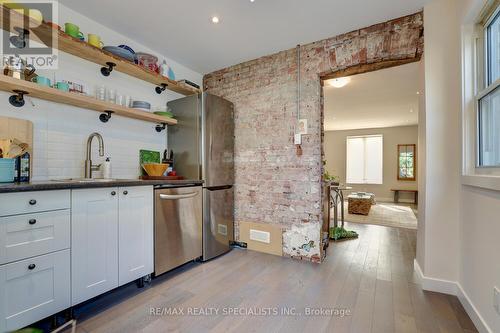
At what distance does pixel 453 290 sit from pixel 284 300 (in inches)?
57.2

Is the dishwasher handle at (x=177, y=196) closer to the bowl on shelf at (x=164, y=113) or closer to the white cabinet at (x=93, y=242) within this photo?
the white cabinet at (x=93, y=242)

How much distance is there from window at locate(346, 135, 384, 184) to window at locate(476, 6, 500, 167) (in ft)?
23.5

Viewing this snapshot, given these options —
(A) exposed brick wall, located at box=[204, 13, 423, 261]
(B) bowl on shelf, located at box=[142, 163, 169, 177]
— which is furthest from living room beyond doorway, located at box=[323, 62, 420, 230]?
(B) bowl on shelf, located at box=[142, 163, 169, 177]

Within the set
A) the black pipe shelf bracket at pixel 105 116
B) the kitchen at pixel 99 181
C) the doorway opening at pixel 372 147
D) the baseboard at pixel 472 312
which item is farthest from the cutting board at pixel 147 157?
the baseboard at pixel 472 312

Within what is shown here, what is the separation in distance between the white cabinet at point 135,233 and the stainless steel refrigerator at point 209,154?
0.73 metres

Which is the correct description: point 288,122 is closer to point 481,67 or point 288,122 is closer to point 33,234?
point 481,67

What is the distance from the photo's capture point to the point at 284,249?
2834 millimetres

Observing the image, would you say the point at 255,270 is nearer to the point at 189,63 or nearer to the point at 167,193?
the point at 167,193

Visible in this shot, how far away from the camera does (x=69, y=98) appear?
1.92 metres

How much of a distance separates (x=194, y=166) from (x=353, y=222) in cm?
363

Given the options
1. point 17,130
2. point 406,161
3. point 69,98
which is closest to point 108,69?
point 69,98

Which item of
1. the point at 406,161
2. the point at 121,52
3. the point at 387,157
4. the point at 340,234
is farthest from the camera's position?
the point at 387,157

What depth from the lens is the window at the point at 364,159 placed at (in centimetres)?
828

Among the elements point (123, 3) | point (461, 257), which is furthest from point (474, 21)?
point (123, 3)
